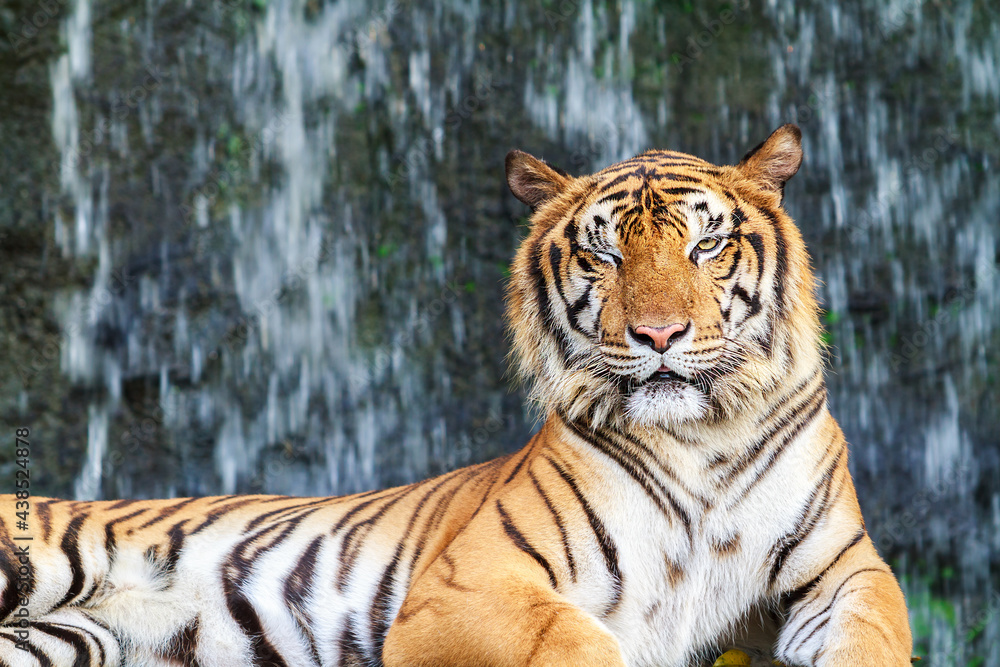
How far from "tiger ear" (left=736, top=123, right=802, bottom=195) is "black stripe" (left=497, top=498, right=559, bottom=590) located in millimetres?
1061

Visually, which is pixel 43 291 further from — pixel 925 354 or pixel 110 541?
pixel 925 354

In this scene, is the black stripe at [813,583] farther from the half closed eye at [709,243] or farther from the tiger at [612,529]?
the half closed eye at [709,243]

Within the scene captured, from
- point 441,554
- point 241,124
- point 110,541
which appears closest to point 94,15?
point 241,124

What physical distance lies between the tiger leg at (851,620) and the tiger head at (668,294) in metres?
0.43

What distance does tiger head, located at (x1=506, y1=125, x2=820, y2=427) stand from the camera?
2.04 metres

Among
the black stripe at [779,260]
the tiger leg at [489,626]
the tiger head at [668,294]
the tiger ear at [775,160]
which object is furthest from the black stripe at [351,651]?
the tiger ear at [775,160]

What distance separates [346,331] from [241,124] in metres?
1.41

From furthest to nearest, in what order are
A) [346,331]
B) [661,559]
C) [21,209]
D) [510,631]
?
[346,331], [21,209], [661,559], [510,631]

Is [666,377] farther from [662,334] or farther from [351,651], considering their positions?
[351,651]

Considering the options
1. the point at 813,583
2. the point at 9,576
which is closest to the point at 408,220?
the point at 9,576

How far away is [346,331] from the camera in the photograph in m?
5.55

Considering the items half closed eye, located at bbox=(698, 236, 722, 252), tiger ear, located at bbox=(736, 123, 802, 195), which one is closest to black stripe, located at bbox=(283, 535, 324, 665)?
half closed eye, located at bbox=(698, 236, 722, 252)

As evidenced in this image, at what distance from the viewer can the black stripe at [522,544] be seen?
2031 mm

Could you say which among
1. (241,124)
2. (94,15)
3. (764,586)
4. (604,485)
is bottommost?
(764,586)
